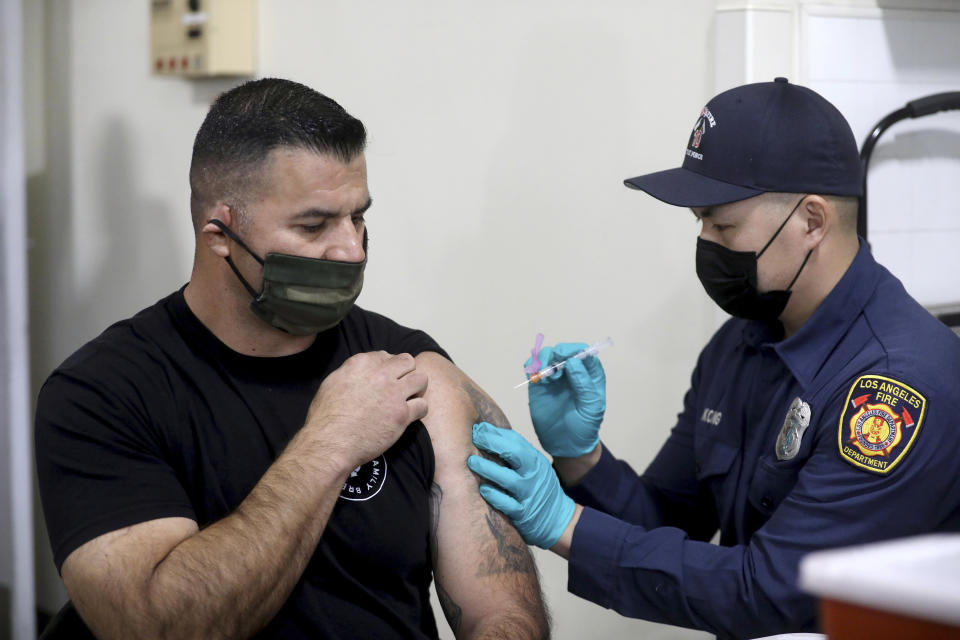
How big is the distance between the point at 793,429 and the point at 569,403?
436mm

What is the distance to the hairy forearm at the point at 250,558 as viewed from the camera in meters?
1.35

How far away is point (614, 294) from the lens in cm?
245

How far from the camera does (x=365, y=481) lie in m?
1.58

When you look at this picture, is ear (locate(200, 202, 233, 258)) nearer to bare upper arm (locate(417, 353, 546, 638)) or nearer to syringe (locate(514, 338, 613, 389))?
bare upper arm (locate(417, 353, 546, 638))

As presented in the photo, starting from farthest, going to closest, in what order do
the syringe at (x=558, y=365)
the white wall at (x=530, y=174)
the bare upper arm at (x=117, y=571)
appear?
the white wall at (x=530, y=174), the syringe at (x=558, y=365), the bare upper arm at (x=117, y=571)

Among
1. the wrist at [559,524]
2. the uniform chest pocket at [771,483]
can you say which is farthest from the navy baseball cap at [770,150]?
the wrist at [559,524]

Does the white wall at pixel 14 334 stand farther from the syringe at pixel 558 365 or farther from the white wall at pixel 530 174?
the syringe at pixel 558 365

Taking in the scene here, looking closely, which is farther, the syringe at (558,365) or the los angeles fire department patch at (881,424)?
the syringe at (558,365)

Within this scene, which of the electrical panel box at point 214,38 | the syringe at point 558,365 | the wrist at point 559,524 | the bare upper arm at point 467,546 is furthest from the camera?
the electrical panel box at point 214,38

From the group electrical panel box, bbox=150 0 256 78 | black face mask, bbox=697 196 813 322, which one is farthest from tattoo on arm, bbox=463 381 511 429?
electrical panel box, bbox=150 0 256 78

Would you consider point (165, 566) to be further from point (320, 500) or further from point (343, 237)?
point (343, 237)

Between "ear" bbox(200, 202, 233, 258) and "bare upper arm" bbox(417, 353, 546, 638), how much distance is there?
1.22 feet

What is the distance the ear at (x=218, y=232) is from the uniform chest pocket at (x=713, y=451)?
35.4 inches

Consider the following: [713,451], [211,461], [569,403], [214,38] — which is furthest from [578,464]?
[214,38]
